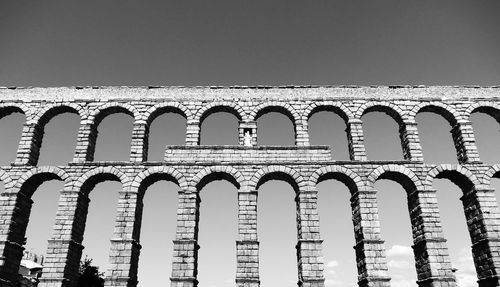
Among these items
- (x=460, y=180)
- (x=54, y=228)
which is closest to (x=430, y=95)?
(x=460, y=180)

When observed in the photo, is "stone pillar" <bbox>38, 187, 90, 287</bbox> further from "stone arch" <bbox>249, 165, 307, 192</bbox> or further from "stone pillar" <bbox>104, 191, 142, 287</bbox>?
"stone arch" <bbox>249, 165, 307, 192</bbox>

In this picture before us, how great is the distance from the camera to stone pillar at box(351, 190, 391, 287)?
48.6 ft

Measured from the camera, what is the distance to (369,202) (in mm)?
16172

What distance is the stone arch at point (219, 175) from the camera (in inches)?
658

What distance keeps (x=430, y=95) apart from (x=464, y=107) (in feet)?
5.30

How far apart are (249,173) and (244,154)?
979 mm

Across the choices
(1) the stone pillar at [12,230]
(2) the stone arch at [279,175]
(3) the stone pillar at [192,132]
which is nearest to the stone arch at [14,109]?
→ (1) the stone pillar at [12,230]

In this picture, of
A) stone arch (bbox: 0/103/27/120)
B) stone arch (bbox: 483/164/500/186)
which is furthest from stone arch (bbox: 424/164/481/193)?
stone arch (bbox: 0/103/27/120)

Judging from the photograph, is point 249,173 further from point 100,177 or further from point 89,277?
point 89,277

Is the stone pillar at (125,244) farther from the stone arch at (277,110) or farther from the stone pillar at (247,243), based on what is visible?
the stone arch at (277,110)

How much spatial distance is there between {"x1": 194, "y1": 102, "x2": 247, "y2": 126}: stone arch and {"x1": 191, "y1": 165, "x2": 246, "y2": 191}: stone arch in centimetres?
268

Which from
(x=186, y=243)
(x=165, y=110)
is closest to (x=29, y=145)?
(x=165, y=110)

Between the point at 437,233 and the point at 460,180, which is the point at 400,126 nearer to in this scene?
the point at 460,180

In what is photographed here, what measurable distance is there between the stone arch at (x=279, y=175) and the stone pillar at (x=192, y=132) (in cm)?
320
